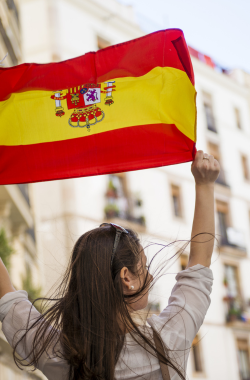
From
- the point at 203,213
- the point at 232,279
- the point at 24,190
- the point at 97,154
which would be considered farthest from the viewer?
the point at 232,279

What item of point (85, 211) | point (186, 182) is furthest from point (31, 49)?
point (186, 182)

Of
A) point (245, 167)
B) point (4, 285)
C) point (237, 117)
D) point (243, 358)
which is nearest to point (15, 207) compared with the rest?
point (4, 285)

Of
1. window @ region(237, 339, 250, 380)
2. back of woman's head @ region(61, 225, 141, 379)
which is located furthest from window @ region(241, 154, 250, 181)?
back of woman's head @ region(61, 225, 141, 379)

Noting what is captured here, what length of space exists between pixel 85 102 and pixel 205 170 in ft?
4.95

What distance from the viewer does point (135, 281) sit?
189cm

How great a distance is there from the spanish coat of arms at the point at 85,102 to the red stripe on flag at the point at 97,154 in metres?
0.13

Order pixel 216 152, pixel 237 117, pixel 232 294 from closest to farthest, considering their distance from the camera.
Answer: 1. pixel 232 294
2. pixel 216 152
3. pixel 237 117

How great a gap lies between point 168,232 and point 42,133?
18.2 m

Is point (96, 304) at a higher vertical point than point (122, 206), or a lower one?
higher

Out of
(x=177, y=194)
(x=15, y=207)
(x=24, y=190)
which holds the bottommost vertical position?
(x=177, y=194)

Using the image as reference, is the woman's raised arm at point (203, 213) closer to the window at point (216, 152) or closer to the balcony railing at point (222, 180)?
the balcony railing at point (222, 180)

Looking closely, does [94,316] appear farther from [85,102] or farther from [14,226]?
[14,226]

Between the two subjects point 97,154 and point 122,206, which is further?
point 122,206

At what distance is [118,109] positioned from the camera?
3420 millimetres
